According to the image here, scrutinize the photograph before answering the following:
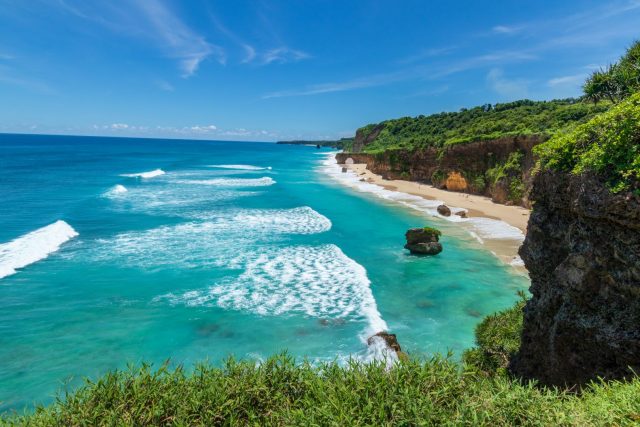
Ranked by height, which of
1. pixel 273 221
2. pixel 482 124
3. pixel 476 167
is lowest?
pixel 273 221

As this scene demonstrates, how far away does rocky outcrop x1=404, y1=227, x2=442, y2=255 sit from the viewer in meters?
25.8

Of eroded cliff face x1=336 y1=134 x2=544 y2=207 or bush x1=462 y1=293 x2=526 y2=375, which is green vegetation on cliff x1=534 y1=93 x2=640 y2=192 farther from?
eroded cliff face x1=336 y1=134 x2=544 y2=207

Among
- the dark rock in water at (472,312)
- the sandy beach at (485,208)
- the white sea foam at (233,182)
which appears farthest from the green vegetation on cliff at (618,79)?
the white sea foam at (233,182)

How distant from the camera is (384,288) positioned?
20.8 metres

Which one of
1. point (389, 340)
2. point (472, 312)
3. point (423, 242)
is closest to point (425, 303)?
point (472, 312)

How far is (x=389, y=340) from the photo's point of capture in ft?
47.4

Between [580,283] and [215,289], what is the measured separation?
17.5 m

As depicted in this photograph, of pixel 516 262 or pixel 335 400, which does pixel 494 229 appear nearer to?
pixel 516 262

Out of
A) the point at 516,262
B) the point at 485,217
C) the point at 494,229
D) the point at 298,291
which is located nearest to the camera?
the point at 298,291

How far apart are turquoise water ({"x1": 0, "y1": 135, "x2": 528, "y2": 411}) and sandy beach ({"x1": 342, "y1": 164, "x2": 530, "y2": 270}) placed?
1.37 m

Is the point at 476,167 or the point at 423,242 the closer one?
the point at 423,242

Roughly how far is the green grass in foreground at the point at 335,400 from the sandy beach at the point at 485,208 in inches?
783

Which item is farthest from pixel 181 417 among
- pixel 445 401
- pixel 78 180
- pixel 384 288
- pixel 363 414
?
pixel 78 180

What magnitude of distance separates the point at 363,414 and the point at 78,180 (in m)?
71.1
